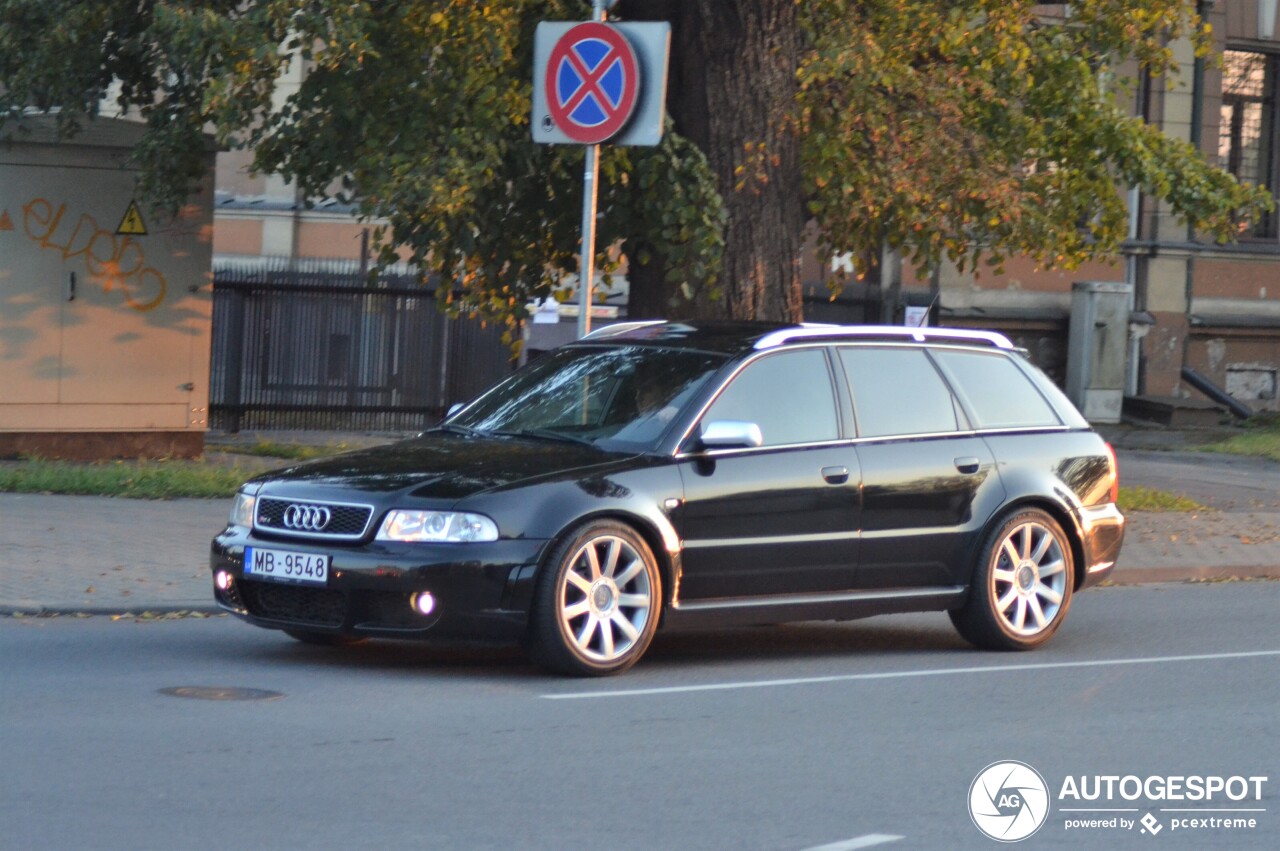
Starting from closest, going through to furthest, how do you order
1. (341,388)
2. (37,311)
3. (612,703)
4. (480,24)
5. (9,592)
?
Answer: 1. (612,703)
2. (9,592)
3. (480,24)
4. (37,311)
5. (341,388)

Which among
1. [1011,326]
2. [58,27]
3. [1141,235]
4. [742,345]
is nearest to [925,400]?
[742,345]

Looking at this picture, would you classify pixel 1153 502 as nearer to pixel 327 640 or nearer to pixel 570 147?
pixel 570 147

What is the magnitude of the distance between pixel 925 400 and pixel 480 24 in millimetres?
5018

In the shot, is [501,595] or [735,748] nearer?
[735,748]

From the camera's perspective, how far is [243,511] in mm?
8320

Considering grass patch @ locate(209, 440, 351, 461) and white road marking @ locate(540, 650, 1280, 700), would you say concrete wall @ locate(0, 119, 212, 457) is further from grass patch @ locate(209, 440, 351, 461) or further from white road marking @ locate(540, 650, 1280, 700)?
white road marking @ locate(540, 650, 1280, 700)

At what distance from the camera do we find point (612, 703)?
759 cm

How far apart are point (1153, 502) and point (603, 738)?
1041cm

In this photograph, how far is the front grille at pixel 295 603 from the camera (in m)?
7.87

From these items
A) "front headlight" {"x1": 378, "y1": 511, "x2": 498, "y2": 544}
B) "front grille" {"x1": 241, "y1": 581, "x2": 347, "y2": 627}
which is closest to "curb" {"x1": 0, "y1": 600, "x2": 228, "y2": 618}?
"front grille" {"x1": 241, "y1": 581, "x2": 347, "y2": 627}

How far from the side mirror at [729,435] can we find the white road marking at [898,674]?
1.05 meters

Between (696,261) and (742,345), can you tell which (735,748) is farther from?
(696,261)

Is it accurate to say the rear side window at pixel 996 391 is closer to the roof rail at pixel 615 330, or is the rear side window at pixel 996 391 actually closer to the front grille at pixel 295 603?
the roof rail at pixel 615 330

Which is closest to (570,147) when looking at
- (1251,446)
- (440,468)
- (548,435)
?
(548,435)
